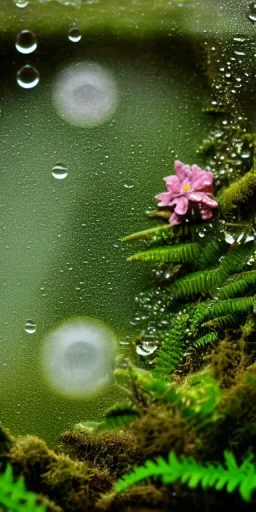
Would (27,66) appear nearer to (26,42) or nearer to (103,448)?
(26,42)

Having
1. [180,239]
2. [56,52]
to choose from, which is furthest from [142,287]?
[56,52]

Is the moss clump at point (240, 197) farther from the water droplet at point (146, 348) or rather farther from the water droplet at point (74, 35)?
the water droplet at point (74, 35)

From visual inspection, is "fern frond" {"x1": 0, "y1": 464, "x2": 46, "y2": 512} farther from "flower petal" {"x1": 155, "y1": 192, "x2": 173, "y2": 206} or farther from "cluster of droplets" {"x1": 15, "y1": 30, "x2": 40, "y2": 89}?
"cluster of droplets" {"x1": 15, "y1": 30, "x2": 40, "y2": 89}

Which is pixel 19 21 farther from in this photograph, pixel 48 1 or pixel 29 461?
pixel 29 461

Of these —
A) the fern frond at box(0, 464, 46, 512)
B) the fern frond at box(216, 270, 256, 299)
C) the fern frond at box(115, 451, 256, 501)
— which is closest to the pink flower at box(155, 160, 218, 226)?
the fern frond at box(216, 270, 256, 299)

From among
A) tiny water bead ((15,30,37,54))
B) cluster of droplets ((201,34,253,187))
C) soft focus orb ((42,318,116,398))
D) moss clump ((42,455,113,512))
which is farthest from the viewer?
tiny water bead ((15,30,37,54))
